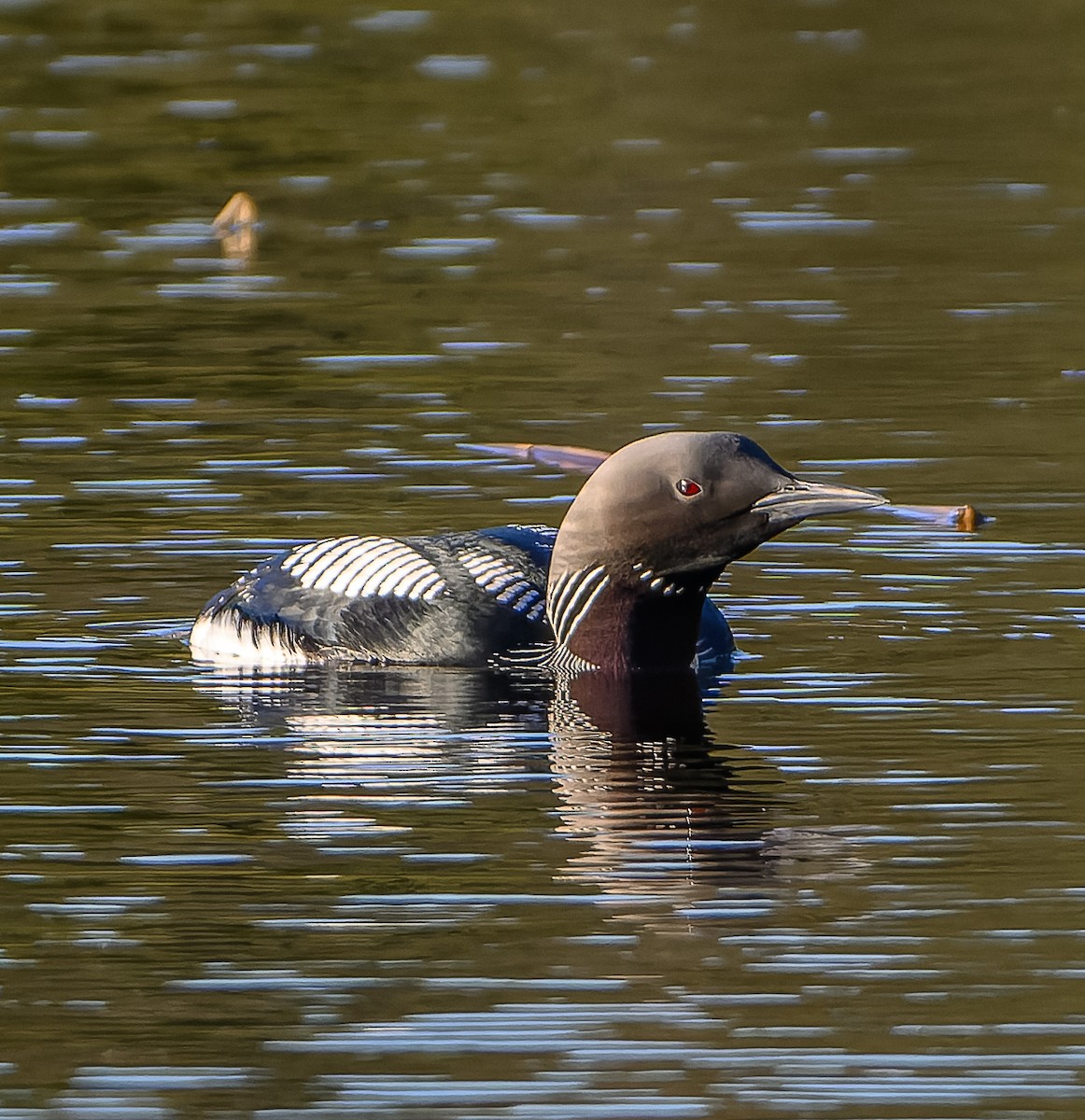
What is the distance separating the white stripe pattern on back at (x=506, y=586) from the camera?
8.58 metres

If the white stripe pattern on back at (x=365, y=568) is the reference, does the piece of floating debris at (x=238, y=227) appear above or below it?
above

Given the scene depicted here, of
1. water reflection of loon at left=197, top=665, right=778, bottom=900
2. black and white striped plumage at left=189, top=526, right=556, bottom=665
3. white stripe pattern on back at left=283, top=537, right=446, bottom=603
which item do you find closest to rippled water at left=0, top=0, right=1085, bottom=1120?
water reflection of loon at left=197, top=665, right=778, bottom=900

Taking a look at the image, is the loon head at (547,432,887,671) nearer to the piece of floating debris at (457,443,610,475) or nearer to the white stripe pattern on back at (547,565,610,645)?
the white stripe pattern on back at (547,565,610,645)

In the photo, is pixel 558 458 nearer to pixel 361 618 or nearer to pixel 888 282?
pixel 361 618

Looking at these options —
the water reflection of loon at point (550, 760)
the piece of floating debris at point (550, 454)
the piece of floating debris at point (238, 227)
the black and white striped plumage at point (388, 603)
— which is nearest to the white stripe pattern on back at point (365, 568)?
the black and white striped plumage at point (388, 603)

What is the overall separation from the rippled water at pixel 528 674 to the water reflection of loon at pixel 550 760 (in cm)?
2

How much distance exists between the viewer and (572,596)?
8383 mm

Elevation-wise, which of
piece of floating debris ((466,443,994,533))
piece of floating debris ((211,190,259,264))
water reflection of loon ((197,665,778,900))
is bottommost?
water reflection of loon ((197,665,778,900))

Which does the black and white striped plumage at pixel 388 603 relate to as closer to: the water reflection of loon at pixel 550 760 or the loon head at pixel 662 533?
the water reflection of loon at pixel 550 760

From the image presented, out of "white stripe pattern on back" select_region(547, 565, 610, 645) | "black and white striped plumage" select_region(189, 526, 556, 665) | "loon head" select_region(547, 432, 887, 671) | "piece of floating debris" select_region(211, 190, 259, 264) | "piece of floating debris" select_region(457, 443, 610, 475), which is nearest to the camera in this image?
"loon head" select_region(547, 432, 887, 671)

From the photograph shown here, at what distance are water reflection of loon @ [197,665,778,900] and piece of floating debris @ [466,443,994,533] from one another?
1.22 meters

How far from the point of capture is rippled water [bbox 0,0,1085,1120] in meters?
5.37

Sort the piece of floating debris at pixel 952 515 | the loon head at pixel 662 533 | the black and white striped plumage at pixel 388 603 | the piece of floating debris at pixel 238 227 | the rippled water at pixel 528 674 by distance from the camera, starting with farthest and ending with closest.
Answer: the piece of floating debris at pixel 238 227 → the piece of floating debris at pixel 952 515 → the black and white striped plumage at pixel 388 603 → the loon head at pixel 662 533 → the rippled water at pixel 528 674

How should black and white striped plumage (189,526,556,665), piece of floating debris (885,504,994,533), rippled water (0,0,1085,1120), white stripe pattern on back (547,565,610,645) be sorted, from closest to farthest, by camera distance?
1. rippled water (0,0,1085,1120)
2. white stripe pattern on back (547,565,610,645)
3. black and white striped plumage (189,526,556,665)
4. piece of floating debris (885,504,994,533)
